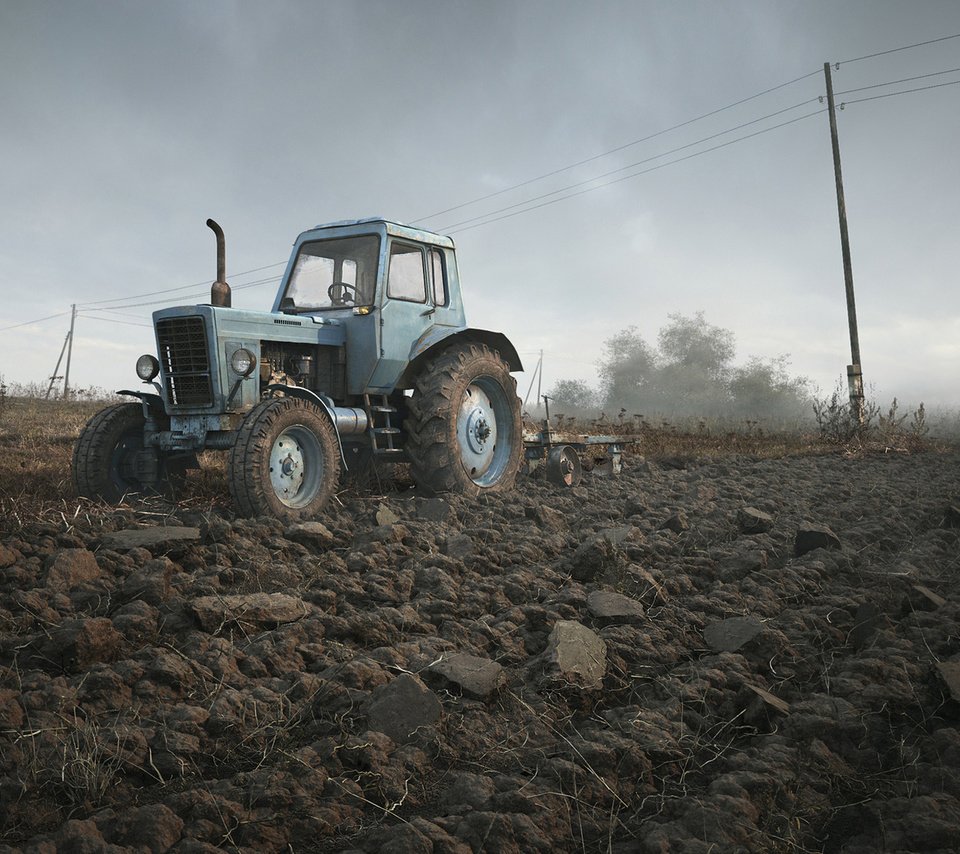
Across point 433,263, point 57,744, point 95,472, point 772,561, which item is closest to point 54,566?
point 57,744

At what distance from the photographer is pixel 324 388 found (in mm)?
6438

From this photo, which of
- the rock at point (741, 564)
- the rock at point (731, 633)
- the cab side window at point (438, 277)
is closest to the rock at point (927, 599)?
the rock at point (741, 564)

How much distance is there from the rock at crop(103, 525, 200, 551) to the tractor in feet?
2.24

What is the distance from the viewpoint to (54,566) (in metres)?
3.62

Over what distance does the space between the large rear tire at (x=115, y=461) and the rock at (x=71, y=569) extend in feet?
5.35

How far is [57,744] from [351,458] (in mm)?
4623

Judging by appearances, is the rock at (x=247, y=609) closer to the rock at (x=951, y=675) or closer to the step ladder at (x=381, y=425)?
the rock at (x=951, y=675)

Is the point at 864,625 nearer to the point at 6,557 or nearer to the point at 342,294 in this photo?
the point at 6,557

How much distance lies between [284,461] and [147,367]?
145 centimetres

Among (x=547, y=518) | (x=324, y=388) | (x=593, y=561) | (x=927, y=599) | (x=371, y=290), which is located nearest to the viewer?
(x=927, y=599)

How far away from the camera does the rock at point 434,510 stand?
219 inches

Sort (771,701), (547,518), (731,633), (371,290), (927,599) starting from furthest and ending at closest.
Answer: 1. (371,290)
2. (547,518)
3. (927,599)
4. (731,633)
5. (771,701)

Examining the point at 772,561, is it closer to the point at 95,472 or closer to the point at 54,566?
the point at 54,566

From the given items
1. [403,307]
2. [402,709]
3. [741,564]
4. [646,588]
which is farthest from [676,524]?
[402,709]
